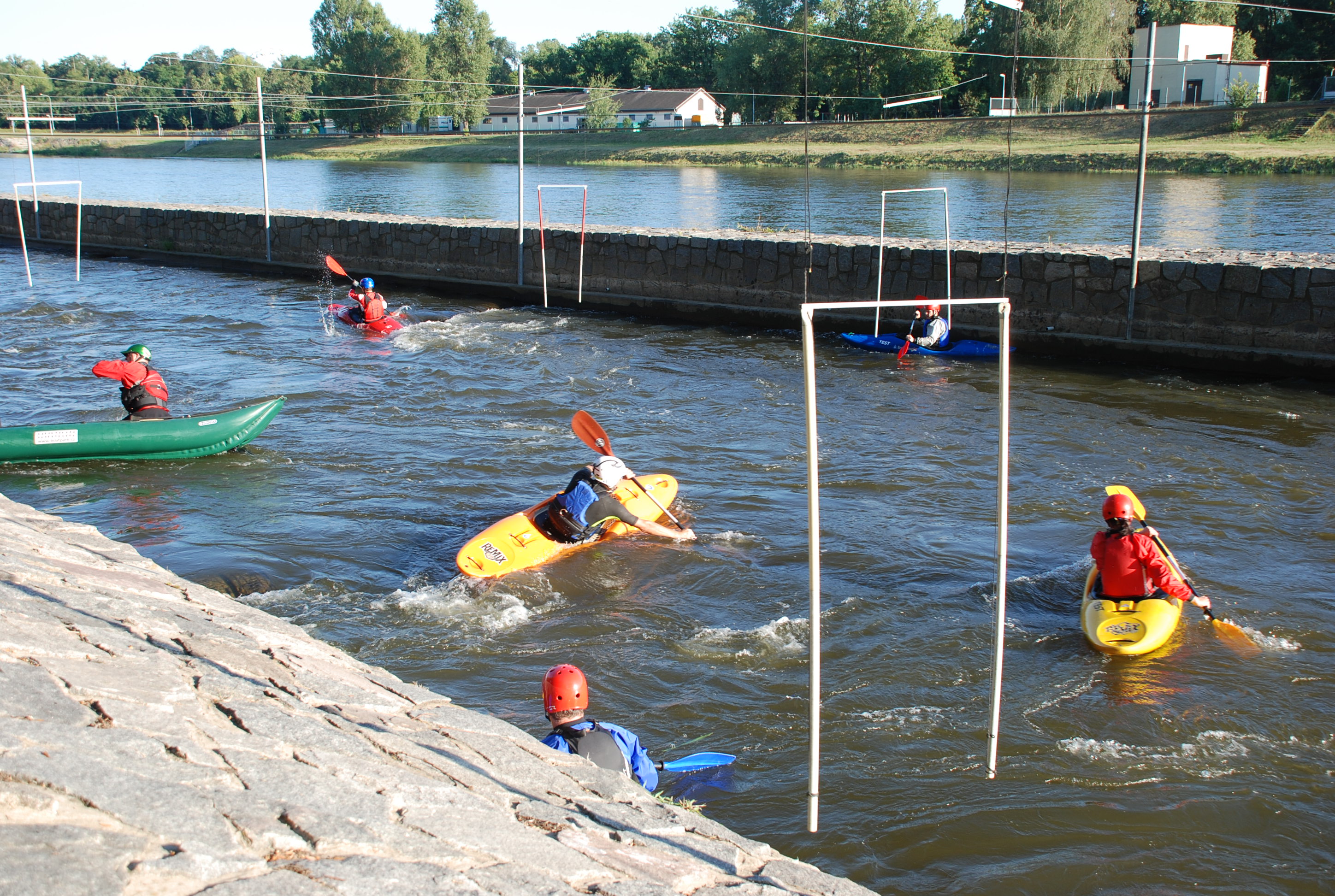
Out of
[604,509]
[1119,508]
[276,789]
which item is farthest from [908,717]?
[276,789]

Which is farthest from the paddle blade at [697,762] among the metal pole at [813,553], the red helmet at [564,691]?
the metal pole at [813,553]

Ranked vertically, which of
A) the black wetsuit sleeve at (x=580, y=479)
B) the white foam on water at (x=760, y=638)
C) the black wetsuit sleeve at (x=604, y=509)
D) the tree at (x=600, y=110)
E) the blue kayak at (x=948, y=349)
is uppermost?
the tree at (x=600, y=110)

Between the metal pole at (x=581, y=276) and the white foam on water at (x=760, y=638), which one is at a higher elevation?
the metal pole at (x=581, y=276)

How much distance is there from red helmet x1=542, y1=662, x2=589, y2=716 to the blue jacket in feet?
0.30

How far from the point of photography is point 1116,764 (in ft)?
17.4

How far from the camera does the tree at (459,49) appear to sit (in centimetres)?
6944

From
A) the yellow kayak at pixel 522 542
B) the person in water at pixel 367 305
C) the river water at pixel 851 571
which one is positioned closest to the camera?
the river water at pixel 851 571

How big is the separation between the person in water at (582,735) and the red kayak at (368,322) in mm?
13110

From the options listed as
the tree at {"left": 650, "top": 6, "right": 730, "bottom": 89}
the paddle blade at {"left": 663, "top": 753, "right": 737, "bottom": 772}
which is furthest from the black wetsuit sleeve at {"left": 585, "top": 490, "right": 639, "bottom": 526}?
the tree at {"left": 650, "top": 6, "right": 730, "bottom": 89}

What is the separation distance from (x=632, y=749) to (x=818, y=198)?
31071 mm

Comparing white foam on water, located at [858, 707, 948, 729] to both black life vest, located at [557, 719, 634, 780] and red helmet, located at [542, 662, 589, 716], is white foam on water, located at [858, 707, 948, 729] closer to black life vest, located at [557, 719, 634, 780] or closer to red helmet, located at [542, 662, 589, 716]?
black life vest, located at [557, 719, 634, 780]

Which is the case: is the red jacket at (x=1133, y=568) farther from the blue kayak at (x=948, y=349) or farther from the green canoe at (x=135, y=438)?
the green canoe at (x=135, y=438)

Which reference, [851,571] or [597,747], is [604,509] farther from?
[597,747]

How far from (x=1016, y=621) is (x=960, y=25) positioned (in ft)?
200
